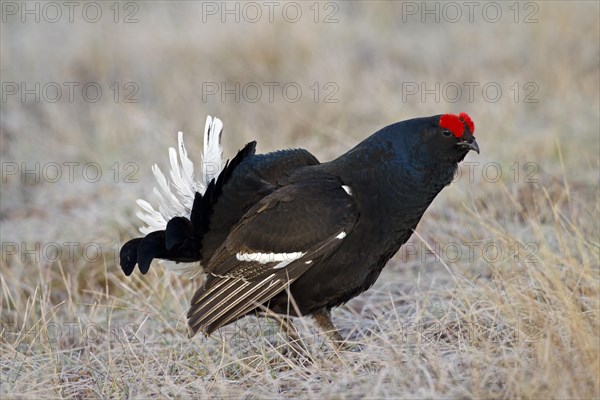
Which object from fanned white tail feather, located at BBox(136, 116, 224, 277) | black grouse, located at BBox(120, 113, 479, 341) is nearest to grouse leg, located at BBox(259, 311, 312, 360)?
black grouse, located at BBox(120, 113, 479, 341)

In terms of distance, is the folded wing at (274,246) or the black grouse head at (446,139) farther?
the black grouse head at (446,139)

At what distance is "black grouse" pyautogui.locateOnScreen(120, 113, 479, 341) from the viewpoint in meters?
3.51

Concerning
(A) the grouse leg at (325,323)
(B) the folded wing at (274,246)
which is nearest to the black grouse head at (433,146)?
(B) the folded wing at (274,246)

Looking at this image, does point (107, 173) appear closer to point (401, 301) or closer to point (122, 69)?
point (122, 69)

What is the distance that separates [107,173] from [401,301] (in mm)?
3143

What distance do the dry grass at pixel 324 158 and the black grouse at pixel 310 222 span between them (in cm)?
23

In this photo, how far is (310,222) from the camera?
348 cm

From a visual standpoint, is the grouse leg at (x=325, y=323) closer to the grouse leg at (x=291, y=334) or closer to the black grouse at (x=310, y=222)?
the black grouse at (x=310, y=222)

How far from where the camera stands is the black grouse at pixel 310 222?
3512mm

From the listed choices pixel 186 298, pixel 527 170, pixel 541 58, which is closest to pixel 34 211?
pixel 186 298

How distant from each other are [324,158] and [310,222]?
281 cm

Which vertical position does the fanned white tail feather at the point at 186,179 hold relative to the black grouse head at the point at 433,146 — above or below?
below

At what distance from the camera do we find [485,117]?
22.3 ft

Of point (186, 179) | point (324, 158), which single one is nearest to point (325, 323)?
point (186, 179)
